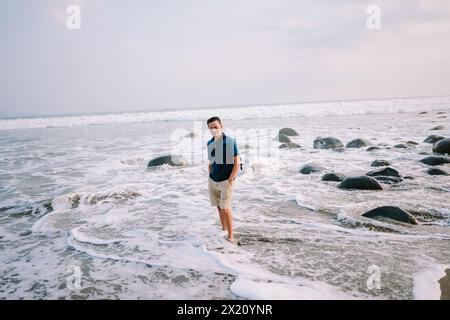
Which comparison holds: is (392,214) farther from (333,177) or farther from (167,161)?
(167,161)

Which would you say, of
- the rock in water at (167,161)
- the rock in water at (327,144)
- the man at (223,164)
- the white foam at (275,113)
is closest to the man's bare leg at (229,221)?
the man at (223,164)

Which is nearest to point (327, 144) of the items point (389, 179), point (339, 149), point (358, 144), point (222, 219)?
point (339, 149)

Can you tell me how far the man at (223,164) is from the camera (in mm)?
4812

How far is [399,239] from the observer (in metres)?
4.74

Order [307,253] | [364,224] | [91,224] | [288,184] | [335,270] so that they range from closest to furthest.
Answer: [335,270], [307,253], [364,224], [91,224], [288,184]

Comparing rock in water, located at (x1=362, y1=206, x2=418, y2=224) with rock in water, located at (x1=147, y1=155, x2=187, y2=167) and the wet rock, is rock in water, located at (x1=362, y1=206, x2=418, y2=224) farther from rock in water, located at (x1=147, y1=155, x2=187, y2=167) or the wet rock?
rock in water, located at (x1=147, y1=155, x2=187, y2=167)

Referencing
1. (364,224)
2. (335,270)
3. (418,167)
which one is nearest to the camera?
(335,270)

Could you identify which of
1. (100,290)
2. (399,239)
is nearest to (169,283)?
(100,290)

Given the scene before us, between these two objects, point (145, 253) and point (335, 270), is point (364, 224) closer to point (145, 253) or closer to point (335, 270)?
point (335, 270)

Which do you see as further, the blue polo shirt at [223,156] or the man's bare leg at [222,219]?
the man's bare leg at [222,219]

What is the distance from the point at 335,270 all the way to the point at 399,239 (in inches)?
56.9

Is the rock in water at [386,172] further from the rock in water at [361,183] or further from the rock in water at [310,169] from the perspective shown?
the rock in water at [310,169]

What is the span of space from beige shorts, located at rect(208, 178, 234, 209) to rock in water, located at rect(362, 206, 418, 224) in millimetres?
2527

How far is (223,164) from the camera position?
4848 millimetres
